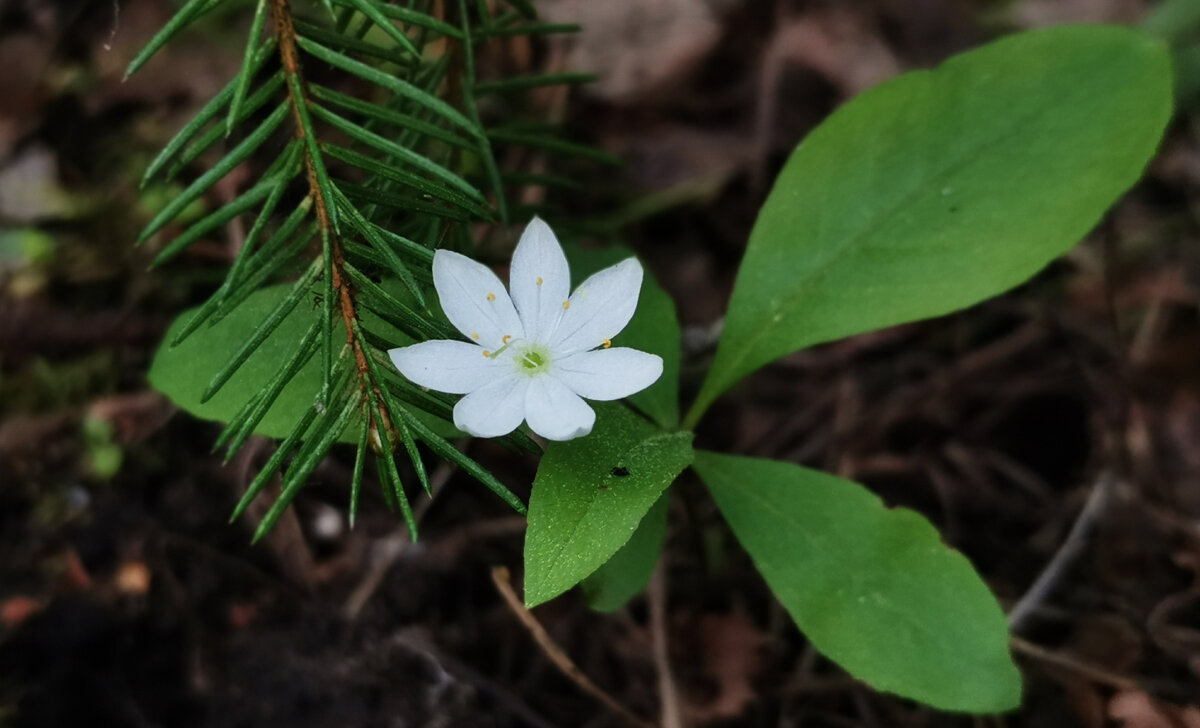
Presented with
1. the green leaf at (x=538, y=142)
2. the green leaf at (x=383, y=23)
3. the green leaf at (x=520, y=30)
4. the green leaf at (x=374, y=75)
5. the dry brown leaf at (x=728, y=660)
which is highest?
the green leaf at (x=383, y=23)

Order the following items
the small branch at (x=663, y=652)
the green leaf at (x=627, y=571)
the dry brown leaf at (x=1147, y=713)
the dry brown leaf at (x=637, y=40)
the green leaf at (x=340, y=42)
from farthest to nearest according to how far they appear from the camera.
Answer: the dry brown leaf at (x=637, y=40)
the small branch at (x=663, y=652)
the dry brown leaf at (x=1147, y=713)
the green leaf at (x=627, y=571)
the green leaf at (x=340, y=42)

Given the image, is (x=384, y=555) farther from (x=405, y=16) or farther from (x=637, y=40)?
(x=637, y=40)

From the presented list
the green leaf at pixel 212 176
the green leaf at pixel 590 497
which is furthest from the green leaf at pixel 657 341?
the green leaf at pixel 212 176

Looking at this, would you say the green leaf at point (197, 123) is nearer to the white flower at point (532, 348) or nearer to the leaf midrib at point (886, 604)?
the white flower at point (532, 348)

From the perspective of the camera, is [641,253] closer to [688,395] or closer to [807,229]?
[688,395]

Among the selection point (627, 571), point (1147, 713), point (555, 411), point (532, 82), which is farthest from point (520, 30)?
point (1147, 713)

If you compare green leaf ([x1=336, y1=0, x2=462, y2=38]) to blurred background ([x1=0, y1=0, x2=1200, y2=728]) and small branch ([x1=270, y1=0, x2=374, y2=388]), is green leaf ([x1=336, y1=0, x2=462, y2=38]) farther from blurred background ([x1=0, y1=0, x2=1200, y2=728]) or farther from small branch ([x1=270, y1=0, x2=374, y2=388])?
blurred background ([x1=0, y1=0, x2=1200, y2=728])

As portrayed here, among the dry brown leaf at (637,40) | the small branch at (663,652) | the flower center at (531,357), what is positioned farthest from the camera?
the dry brown leaf at (637,40)
